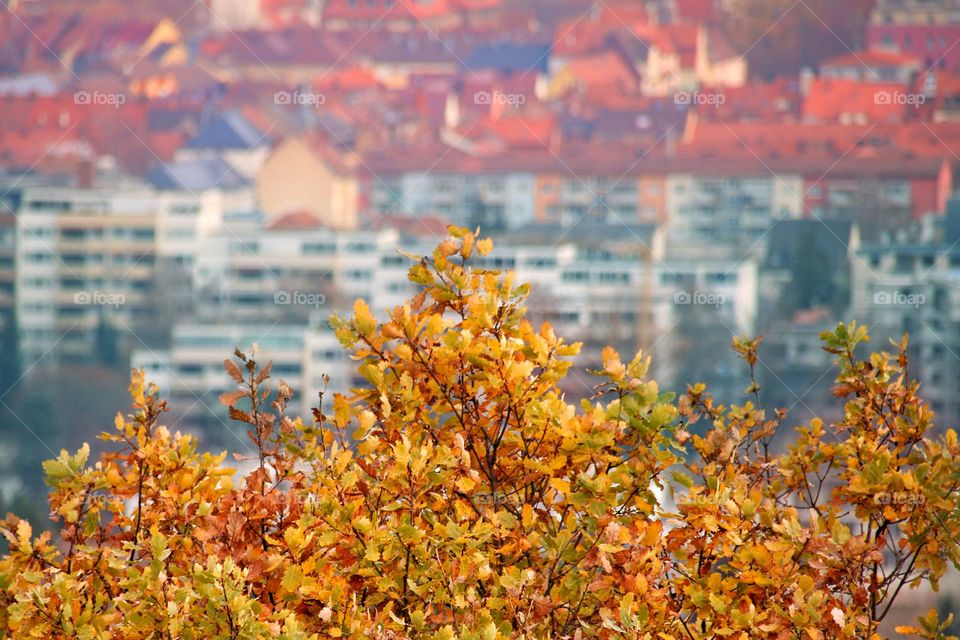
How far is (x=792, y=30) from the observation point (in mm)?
40219

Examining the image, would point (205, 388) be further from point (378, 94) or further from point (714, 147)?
point (714, 147)

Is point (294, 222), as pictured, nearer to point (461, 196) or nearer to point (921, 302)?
point (461, 196)

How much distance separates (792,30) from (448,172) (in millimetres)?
9670

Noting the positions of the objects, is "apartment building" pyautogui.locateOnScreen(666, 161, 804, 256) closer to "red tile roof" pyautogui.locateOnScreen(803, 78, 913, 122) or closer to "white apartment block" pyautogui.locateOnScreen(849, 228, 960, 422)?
"red tile roof" pyautogui.locateOnScreen(803, 78, 913, 122)

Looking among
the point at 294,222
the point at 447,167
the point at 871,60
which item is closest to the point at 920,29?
the point at 871,60

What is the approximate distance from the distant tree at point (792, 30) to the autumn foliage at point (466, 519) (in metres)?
38.2

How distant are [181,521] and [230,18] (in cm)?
4278

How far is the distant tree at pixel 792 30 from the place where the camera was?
1566 inches

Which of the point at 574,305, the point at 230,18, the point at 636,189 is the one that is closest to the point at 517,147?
the point at 636,189

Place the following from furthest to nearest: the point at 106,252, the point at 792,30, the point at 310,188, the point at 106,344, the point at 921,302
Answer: the point at 792,30, the point at 310,188, the point at 106,252, the point at 106,344, the point at 921,302

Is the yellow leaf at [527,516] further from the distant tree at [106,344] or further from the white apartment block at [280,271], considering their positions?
the white apartment block at [280,271]

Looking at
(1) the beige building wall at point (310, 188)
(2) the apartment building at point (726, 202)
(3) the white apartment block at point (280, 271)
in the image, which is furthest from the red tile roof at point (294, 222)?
(2) the apartment building at point (726, 202)

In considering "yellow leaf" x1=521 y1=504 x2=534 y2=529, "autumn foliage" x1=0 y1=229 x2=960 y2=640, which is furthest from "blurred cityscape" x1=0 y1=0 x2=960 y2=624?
"yellow leaf" x1=521 y1=504 x2=534 y2=529

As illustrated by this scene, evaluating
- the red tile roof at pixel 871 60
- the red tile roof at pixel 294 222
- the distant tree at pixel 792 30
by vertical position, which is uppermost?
the distant tree at pixel 792 30
